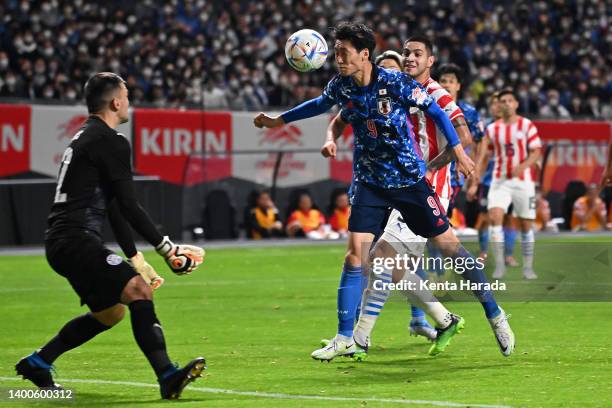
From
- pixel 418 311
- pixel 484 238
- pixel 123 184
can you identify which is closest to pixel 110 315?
pixel 123 184

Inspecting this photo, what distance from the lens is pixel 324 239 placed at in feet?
83.2

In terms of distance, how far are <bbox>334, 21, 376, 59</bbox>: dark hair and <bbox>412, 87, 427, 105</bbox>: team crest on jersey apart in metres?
0.46

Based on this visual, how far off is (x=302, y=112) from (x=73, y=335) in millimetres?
2739

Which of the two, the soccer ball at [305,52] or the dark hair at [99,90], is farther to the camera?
the soccer ball at [305,52]

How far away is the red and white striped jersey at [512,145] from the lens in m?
17.0

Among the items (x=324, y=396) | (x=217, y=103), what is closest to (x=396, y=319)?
(x=324, y=396)

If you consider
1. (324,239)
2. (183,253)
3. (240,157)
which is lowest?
(324,239)

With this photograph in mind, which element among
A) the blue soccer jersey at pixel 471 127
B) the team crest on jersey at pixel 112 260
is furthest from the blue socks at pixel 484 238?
the team crest on jersey at pixel 112 260

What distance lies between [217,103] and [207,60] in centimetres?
342

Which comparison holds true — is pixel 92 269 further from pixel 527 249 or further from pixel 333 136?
pixel 527 249

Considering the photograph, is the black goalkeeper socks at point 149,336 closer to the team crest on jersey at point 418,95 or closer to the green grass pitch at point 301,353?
the green grass pitch at point 301,353

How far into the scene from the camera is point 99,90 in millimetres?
7789

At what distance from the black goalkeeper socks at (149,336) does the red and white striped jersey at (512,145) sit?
10150 millimetres

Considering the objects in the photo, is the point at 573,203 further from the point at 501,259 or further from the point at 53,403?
the point at 53,403
